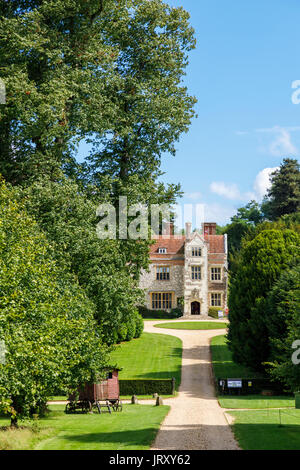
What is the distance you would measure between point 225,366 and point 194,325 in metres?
19.6

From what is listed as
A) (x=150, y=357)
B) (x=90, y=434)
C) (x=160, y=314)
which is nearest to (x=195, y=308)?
(x=160, y=314)

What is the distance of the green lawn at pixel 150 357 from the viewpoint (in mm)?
36812

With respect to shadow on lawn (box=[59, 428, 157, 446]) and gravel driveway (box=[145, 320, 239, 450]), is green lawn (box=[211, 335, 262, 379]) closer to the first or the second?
gravel driveway (box=[145, 320, 239, 450])

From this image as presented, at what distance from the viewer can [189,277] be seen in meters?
69.1

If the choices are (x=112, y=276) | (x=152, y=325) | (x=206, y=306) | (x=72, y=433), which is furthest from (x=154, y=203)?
(x=206, y=306)

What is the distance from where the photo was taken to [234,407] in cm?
2697

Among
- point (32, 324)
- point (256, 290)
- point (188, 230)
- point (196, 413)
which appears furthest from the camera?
point (188, 230)

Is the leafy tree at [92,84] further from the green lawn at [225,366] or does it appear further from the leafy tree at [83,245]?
the green lawn at [225,366]

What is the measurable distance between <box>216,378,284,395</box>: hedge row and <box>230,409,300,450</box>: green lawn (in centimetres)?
725

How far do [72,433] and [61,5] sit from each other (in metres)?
19.1

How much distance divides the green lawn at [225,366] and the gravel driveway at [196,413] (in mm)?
590

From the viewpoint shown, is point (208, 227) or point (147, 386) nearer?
point (147, 386)

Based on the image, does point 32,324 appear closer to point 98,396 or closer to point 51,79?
point 98,396

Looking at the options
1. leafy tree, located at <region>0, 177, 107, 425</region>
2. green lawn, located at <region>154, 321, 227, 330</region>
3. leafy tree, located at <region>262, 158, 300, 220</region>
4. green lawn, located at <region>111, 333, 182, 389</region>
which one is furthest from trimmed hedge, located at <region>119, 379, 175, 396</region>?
leafy tree, located at <region>262, 158, 300, 220</region>
